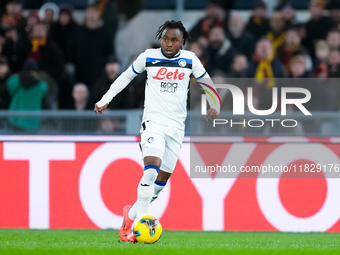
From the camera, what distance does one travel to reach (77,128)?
679 cm

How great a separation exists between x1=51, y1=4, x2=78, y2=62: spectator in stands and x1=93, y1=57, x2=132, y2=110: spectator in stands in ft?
4.28

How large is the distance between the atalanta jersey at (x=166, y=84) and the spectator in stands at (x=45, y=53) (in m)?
3.31

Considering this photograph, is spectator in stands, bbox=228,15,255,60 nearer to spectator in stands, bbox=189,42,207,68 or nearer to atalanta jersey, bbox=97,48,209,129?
spectator in stands, bbox=189,42,207,68

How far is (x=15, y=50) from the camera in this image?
28.5ft

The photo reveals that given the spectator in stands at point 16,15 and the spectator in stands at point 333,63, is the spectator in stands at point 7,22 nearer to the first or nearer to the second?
the spectator in stands at point 16,15

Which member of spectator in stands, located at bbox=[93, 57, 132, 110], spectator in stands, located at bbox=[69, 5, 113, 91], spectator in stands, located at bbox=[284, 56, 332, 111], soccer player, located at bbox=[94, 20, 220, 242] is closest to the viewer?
soccer player, located at bbox=[94, 20, 220, 242]

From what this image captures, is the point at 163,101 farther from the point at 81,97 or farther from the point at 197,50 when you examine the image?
the point at 197,50

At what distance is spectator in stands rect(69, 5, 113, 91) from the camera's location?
338 inches

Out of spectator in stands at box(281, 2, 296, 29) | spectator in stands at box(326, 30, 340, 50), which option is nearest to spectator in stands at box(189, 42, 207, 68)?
spectator in stands at box(281, 2, 296, 29)

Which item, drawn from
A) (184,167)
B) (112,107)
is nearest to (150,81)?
(184,167)

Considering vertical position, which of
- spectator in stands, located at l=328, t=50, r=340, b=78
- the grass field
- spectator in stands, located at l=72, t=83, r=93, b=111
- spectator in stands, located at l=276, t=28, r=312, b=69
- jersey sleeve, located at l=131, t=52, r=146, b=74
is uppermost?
spectator in stands, located at l=276, t=28, r=312, b=69

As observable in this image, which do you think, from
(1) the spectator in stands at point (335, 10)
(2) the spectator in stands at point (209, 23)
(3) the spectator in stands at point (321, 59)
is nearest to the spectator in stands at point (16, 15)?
(2) the spectator in stands at point (209, 23)

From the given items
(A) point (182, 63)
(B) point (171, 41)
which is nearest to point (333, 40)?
(A) point (182, 63)

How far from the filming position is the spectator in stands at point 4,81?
298 inches
